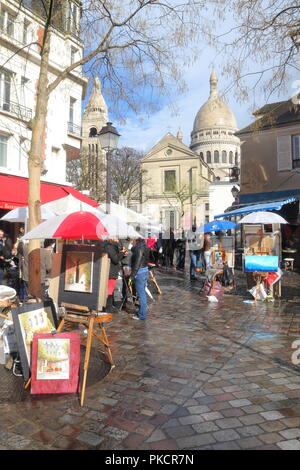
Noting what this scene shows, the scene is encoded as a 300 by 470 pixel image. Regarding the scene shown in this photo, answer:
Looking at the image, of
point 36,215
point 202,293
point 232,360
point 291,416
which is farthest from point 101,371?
point 202,293

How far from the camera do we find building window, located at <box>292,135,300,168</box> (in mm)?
19812

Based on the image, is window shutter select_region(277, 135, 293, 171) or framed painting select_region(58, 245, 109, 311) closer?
framed painting select_region(58, 245, 109, 311)

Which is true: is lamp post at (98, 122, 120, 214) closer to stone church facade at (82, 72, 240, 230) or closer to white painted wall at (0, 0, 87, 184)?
white painted wall at (0, 0, 87, 184)

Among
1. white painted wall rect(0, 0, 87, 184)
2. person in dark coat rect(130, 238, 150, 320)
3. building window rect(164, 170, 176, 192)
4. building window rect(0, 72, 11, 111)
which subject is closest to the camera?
person in dark coat rect(130, 238, 150, 320)

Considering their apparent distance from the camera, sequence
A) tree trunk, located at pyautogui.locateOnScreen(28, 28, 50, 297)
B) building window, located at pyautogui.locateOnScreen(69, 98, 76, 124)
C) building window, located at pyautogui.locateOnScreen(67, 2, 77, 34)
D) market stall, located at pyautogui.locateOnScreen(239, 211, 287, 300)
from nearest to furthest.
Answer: tree trunk, located at pyautogui.locateOnScreen(28, 28, 50, 297) < building window, located at pyautogui.locateOnScreen(67, 2, 77, 34) < market stall, located at pyautogui.locateOnScreen(239, 211, 287, 300) < building window, located at pyautogui.locateOnScreen(69, 98, 76, 124)

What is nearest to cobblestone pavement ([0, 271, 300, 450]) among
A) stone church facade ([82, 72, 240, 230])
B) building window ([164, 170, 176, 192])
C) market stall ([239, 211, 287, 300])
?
market stall ([239, 211, 287, 300])

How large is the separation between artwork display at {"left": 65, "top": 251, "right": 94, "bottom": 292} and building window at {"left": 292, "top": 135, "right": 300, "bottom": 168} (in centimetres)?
1849

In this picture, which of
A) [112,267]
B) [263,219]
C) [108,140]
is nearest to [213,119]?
[263,219]

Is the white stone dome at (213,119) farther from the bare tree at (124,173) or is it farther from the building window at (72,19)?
the building window at (72,19)

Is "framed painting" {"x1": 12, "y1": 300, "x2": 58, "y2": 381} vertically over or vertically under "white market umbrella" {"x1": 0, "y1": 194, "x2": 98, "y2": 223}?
under

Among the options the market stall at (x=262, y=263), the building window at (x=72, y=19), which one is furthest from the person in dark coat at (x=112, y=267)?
the building window at (x=72, y=19)

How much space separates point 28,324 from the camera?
3994 millimetres

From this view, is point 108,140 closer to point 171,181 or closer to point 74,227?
point 74,227
